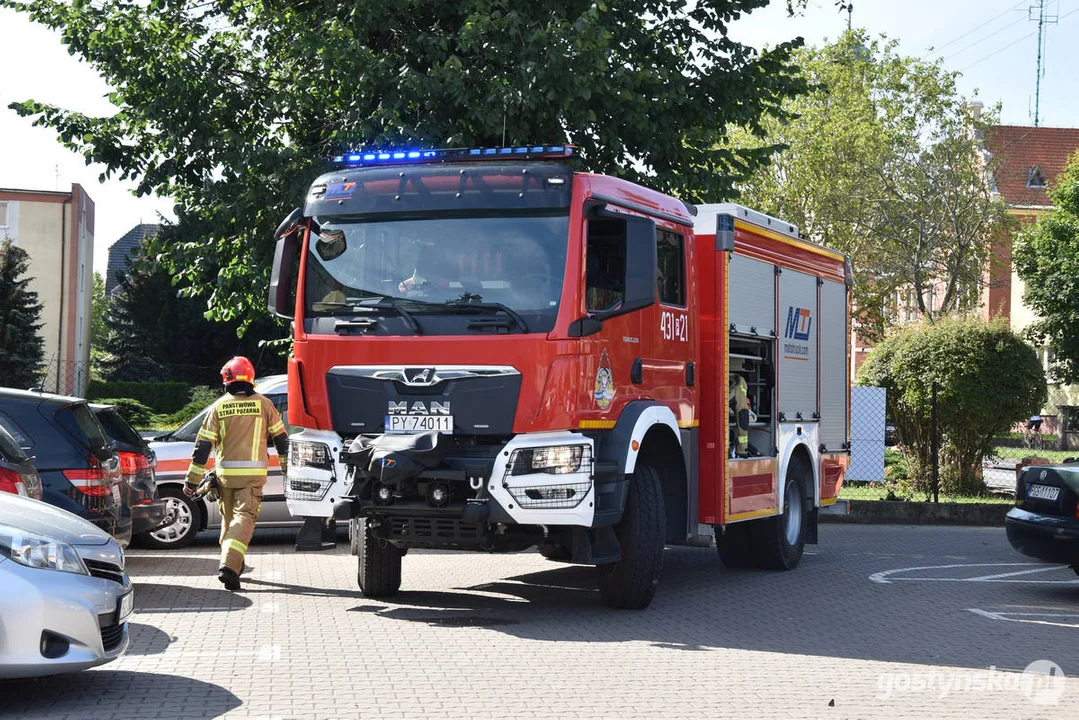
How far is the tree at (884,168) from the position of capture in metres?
45.3

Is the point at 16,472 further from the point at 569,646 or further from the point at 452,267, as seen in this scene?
the point at 569,646

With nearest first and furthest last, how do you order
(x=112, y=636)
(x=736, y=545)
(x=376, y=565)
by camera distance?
1. (x=112, y=636)
2. (x=376, y=565)
3. (x=736, y=545)

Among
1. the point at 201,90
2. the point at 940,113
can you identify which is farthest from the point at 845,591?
the point at 940,113

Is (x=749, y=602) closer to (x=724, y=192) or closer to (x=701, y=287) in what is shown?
(x=701, y=287)

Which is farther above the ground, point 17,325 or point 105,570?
point 17,325

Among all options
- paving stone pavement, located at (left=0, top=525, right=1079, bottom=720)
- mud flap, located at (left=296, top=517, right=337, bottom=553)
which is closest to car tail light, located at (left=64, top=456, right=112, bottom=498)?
paving stone pavement, located at (left=0, top=525, right=1079, bottom=720)

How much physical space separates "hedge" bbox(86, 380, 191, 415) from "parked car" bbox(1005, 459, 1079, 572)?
34168 mm

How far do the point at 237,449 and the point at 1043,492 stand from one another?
6.57 metres

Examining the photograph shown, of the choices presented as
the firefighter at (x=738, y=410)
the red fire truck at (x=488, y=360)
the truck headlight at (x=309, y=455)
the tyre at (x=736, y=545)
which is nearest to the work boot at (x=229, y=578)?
the red fire truck at (x=488, y=360)

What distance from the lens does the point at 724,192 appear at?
1797 cm

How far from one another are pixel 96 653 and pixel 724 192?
1260 cm

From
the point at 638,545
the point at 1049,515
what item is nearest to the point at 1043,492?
the point at 1049,515

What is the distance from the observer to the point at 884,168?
1836 inches

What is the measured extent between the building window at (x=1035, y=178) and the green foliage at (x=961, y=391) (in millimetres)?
48415
